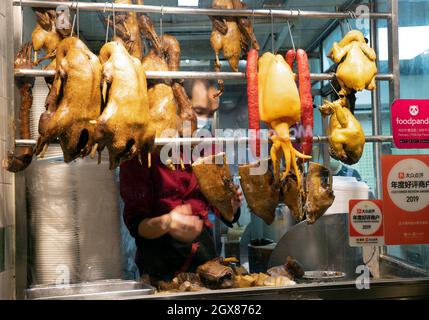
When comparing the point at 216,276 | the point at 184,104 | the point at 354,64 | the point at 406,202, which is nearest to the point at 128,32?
the point at 184,104

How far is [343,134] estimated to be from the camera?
8.41 ft

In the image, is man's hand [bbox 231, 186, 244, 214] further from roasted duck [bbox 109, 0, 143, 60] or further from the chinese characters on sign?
roasted duck [bbox 109, 0, 143, 60]

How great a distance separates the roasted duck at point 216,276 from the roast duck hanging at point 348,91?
82cm

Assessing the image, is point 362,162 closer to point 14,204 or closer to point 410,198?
point 410,198

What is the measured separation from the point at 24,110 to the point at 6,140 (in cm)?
17

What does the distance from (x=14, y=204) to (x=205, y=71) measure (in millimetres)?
1215

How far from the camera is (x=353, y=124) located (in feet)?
8.48

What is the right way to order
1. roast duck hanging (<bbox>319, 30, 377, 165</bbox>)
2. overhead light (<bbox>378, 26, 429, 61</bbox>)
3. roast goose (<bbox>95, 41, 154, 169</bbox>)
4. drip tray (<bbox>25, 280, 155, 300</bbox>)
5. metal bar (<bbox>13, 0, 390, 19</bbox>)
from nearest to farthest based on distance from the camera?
roast goose (<bbox>95, 41, 154, 169</bbox>) → drip tray (<bbox>25, 280, 155, 300</bbox>) → metal bar (<bbox>13, 0, 390, 19</bbox>) → roast duck hanging (<bbox>319, 30, 377, 165</bbox>) → overhead light (<bbox>378, 26, 429, 61</bbox>)

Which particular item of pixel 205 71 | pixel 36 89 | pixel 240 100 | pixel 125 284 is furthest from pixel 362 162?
pixel 36 89

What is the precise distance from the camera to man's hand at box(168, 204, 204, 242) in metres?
2.69

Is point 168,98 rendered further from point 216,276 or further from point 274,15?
point 216,276

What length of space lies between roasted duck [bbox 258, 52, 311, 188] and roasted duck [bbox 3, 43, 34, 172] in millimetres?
1123

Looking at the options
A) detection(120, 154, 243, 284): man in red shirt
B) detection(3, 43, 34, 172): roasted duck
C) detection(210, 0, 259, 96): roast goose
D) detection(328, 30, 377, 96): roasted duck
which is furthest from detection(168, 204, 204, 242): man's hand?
detection(328, 30, 377, 96): roasted duck
